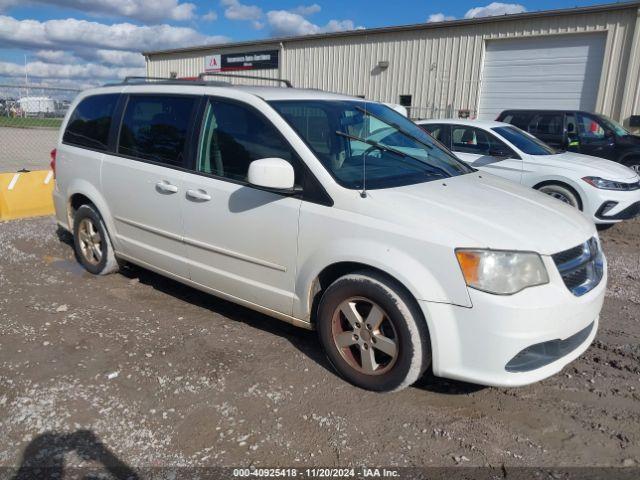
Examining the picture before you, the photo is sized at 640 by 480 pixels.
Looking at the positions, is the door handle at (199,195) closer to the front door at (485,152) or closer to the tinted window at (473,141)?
the front door at (485,152)

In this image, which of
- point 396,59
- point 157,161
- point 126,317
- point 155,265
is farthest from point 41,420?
point 396,59

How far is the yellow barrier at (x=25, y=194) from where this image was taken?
25.1 ft

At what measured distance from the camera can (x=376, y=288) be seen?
10.2 ft

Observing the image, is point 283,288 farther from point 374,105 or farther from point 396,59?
point 396,59

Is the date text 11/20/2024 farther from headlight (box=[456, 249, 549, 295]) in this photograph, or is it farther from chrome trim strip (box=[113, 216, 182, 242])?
chrome trim strip (box=[113, 216, 182, 242])

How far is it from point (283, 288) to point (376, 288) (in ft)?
2.56

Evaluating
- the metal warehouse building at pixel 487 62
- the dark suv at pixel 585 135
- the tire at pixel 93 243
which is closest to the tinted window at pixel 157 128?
the tire at pixel 93 243

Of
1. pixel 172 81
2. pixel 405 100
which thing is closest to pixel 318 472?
pixel 172 81

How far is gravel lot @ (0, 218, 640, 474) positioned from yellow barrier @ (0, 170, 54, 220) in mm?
3747

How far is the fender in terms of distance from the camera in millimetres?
2854

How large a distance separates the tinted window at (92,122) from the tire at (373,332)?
2920mm

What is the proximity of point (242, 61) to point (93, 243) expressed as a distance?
2192 cm

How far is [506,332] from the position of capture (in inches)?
110

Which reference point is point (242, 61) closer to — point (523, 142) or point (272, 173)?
point (523, 142)
